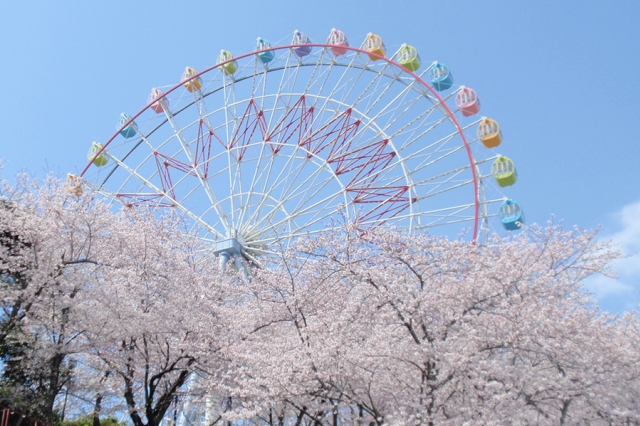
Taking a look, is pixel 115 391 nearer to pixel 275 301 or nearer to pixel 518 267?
pixel 275 301

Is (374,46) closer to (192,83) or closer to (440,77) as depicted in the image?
(440,77)

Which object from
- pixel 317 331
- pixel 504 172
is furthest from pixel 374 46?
pixel 317 331

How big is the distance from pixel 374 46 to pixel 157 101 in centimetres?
856

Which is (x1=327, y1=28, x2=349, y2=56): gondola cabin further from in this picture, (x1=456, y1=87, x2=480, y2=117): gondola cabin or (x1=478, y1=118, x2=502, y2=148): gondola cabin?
(x1=478, y1=118, x2=502, y2=148): gondola cabin

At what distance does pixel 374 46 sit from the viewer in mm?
19797

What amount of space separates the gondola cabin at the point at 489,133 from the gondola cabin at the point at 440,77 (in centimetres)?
215

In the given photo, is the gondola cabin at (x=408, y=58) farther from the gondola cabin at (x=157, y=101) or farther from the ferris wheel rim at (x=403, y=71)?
the gondola cabin at (x=157, y=101)

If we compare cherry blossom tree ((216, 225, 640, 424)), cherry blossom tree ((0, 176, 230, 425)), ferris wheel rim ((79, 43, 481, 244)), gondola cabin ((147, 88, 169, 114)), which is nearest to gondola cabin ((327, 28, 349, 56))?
ferris wheel rim ((79, 43, 481, 244))

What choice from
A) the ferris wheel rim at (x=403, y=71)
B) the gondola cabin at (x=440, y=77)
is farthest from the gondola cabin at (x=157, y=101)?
the gondola cabin at (x=440, y=77)

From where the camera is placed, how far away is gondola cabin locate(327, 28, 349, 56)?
785 inches

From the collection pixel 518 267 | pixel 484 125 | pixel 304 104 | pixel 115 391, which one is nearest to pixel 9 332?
pixel 115 391

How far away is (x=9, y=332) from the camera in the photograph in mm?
10875

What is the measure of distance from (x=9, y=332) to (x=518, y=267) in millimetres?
9289

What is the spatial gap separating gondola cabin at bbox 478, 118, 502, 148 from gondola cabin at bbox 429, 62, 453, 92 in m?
2.15
